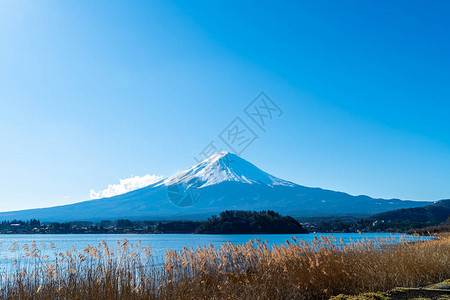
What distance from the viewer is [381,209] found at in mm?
135000

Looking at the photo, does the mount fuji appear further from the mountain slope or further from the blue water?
the blue water

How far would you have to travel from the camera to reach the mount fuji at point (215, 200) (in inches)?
4988

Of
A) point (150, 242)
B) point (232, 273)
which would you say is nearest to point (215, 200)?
point (150, 242)

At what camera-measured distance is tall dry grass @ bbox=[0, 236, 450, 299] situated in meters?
5.71

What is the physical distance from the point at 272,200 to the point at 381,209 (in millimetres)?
38281

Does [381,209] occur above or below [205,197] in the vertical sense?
below

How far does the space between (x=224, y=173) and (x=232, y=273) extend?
529ft

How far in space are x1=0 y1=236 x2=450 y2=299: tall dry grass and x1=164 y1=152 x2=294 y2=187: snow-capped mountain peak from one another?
143990 millimetres

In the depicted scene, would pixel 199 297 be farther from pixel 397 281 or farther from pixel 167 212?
pixel 167 212

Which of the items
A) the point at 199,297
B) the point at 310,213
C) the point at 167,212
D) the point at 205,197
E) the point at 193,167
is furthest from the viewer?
the point at 193,167

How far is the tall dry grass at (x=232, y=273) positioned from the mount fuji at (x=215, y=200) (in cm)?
10804

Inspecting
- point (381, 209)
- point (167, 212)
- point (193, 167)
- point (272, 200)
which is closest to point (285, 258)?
point (167, 212)

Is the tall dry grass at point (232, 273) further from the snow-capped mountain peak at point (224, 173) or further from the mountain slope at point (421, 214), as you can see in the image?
the snow-capped mountain peak at point (224, 173)

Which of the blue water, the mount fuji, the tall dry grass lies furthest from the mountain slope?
the tall dry grass
